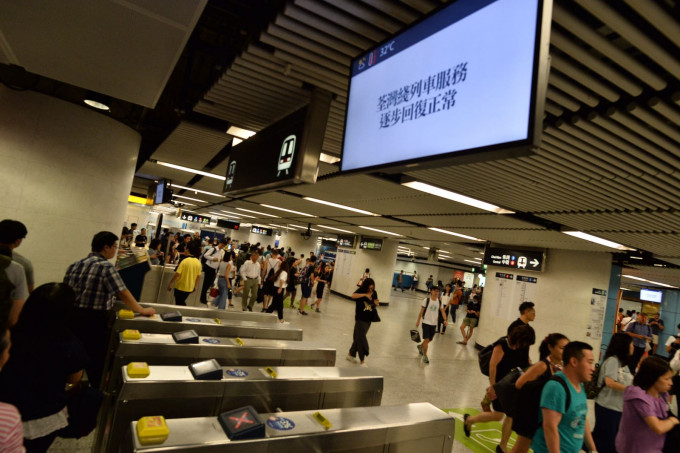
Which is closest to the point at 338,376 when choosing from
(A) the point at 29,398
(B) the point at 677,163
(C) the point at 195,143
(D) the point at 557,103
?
(A) the point at 29,398

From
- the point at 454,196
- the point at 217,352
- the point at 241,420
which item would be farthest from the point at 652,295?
the point at 241,420

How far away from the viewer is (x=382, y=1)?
6.93 ft

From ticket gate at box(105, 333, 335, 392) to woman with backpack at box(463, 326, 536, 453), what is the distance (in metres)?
1.89

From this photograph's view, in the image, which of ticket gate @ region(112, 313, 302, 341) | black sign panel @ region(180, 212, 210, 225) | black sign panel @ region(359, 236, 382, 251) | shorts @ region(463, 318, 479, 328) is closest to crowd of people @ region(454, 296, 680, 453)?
ticket gate @ region(112, 313, 302, 341)

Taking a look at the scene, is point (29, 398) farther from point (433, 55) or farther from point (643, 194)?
point (643, 194)

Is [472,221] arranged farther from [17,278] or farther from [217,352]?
[17,278]

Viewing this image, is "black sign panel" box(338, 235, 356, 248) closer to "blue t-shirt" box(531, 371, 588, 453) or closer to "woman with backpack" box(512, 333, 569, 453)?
"woman with backpack" box(512, 333, 569, 453)

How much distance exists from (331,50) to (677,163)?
3174 mm

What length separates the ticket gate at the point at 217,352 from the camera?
10.2 ft

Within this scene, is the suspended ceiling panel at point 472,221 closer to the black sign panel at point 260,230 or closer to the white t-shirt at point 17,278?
the white t-shirt at point 17,278

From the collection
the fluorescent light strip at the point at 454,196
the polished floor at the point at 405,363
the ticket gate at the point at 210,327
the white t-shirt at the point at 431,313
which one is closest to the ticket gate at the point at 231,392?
the ticket gate at the point at 210,327

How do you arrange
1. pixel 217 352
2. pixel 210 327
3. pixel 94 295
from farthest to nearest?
pixel 210 327, pixel 217 352, pixel 94 295

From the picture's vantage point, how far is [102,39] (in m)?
2.85

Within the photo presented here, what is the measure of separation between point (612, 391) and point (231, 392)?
4.08 meters
